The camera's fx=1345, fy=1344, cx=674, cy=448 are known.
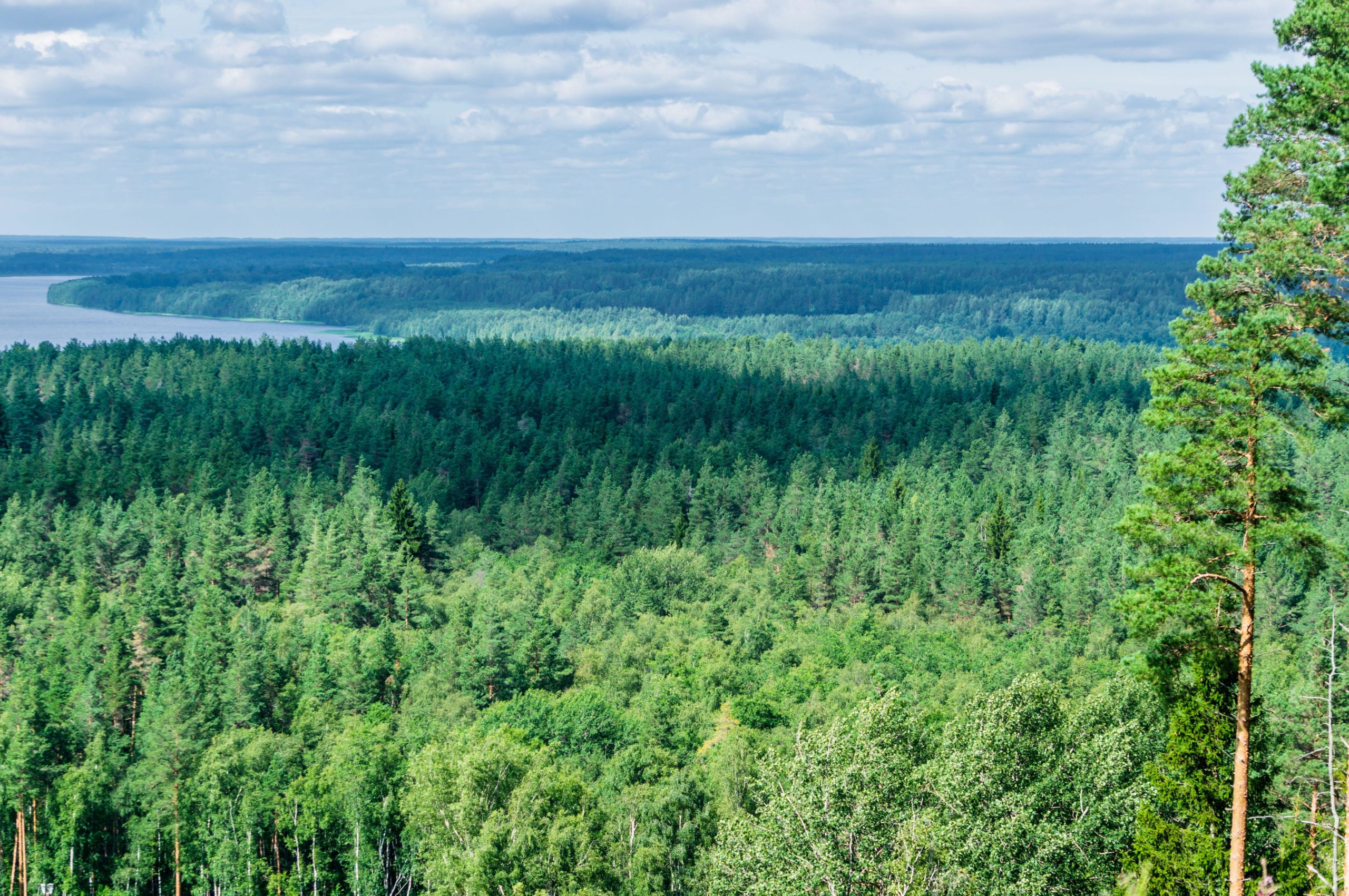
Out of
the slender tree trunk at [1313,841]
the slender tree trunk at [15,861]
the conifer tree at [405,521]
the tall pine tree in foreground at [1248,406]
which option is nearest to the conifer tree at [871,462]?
the conifer tree at [405,521]

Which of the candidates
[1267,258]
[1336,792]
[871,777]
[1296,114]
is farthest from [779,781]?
[1296,114]

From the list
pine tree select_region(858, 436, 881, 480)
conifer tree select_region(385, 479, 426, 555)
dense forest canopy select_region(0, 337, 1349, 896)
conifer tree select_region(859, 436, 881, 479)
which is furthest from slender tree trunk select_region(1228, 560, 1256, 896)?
conifer tree select_region(859, 436, 881, 479)

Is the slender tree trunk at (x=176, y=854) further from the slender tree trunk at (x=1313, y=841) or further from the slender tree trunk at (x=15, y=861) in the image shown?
the slender tree trunk at (x=1313, y=841)

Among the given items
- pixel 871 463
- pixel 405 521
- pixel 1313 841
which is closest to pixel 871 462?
pixel 871 463

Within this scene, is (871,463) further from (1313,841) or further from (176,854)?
(1313,841)

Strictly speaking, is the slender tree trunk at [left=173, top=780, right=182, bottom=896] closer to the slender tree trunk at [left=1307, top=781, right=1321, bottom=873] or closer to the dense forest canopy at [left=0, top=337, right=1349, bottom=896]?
the dense forest canopy at [left=0, top=337, right=1349, bottom=896]

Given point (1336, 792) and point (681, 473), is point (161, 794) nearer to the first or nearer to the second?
point (1336, 792)
